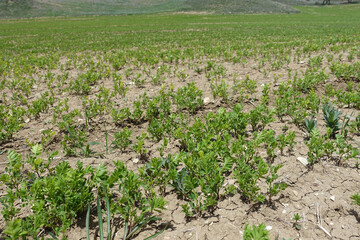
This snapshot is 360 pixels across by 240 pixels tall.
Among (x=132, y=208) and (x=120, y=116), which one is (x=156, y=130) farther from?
(x=132, y=208)

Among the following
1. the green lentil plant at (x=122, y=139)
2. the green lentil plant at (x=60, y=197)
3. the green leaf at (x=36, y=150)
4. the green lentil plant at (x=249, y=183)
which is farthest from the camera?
the green lentil plant at (x=122, y=139)

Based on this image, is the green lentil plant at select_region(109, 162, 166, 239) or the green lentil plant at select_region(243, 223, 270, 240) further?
the green lentil plant at select_region(109, 162, 166, 239)

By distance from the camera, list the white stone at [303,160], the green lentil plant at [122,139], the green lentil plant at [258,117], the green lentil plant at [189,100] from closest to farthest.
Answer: the white stone at [303,160] < the green lentil plant at [122,139] < the green lentil plant at [258,117] < the green lentil plant at [189,100]

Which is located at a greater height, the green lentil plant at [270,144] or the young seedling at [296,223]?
the green lentil plant at [270,144]

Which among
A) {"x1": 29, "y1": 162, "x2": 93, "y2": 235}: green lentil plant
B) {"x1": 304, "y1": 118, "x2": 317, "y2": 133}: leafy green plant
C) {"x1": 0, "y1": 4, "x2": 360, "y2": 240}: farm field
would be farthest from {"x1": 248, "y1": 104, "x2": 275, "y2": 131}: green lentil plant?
{"x1": 29, "y1": 162, "x2": 93, "y2": 235}: green lentil plant

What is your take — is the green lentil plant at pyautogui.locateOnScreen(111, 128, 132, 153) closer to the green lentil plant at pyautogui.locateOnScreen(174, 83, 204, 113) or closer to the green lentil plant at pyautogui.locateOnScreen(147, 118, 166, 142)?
the green lentil plant at pyautogui.locateOnScreen(147, 118, 166, 142)

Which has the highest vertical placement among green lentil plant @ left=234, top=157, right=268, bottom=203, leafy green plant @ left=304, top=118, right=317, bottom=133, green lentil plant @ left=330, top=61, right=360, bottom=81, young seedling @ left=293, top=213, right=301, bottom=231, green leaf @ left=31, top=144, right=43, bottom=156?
green lentil plant @ left=330, top=61, right=360, bottom=81

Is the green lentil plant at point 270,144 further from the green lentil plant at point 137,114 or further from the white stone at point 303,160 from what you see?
the green lentil plant at point 137,114

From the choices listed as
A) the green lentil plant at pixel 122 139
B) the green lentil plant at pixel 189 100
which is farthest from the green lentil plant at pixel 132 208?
the green lentil plant at pixel 189 100

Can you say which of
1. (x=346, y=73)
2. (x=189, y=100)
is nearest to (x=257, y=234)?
(x=189, y=100)

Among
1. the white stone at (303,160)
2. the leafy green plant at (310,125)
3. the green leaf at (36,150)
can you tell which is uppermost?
the green leaf at (36,150)

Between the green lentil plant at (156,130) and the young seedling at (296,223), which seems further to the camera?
the green lentil plant at (156,130)

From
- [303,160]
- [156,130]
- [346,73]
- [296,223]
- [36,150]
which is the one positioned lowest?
[296,223]

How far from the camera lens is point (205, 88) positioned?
21.9 feet
